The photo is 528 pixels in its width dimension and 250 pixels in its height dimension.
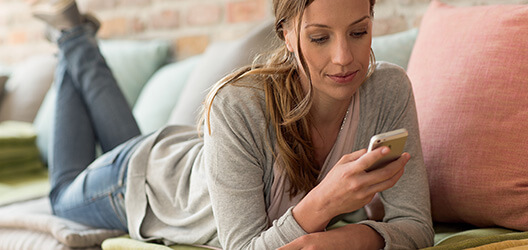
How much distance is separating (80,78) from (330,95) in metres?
0.99

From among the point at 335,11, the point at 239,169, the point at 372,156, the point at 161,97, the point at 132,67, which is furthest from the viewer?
the point at 132,67

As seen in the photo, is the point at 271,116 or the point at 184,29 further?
the point at 184,29

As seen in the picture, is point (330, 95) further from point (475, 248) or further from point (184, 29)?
point (184, 29)

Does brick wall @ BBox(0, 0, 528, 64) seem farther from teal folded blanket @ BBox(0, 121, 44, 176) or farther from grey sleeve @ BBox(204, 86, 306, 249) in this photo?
grey sleeve @ BBox(204, 86, 306, 249)

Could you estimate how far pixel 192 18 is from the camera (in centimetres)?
234

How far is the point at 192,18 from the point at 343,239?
62.2 inches

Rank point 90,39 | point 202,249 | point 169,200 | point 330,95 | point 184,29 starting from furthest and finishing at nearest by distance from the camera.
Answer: point 184,29 → point 90,39 → point 169,200 → point 202,249 → point 330,95

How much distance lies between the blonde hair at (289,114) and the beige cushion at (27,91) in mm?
1639

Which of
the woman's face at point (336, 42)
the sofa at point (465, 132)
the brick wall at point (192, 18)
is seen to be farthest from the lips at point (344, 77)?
the brick wall at point (192, 18)

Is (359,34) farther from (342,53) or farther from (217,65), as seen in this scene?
(217,65)

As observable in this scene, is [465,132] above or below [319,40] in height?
below

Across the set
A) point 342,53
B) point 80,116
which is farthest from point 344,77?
point 80,116

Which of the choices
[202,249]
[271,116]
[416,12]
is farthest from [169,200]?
[416,12]

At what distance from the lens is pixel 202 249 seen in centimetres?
118
